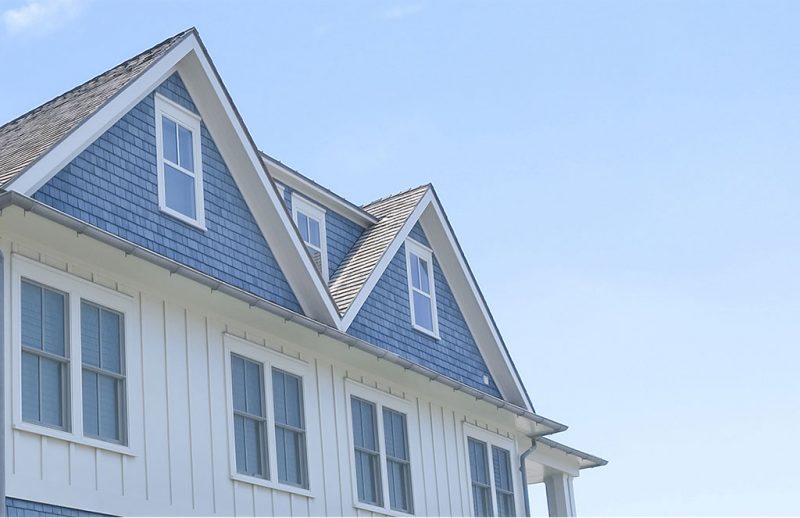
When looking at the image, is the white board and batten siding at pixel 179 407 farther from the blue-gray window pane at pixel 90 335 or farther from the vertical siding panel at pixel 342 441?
the blue-gray window pane at pixel 90 335

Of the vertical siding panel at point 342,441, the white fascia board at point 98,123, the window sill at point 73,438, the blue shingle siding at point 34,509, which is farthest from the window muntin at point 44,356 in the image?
the vertical siding panel at point 342,441

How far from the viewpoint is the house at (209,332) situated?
1484 cm

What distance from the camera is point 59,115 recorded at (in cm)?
1780

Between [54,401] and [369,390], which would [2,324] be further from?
[369,390]

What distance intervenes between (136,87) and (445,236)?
28.1ft

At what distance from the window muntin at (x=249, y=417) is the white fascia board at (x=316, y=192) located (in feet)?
13.3

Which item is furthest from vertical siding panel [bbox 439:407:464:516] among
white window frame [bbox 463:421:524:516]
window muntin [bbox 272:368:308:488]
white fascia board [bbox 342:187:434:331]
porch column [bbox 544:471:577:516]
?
porch column [bbox 544:471:577:516]

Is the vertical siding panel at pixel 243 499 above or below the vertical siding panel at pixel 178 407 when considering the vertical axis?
below

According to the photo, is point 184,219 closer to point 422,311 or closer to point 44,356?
point 44,356

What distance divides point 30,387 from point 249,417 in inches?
153

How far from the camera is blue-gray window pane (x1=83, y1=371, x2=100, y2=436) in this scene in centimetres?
1515

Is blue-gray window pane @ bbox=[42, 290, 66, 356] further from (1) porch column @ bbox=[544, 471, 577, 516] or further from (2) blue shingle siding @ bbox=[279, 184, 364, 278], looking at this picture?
(1) porch column @ bbox=[544, 471, 577, 516]

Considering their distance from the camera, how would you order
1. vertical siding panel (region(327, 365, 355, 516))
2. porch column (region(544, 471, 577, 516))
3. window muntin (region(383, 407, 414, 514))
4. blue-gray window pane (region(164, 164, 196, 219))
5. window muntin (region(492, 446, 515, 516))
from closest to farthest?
blue-gray window pane (region(164, 164, 196, 219)) < vertical siding panel (region(327, 365, 355, 516)) < window muntin (region(383, 407, 414, 514)) < window muntin (region(492, 446, 515, 516)) < porch column (region(544, 471, 577, 516))

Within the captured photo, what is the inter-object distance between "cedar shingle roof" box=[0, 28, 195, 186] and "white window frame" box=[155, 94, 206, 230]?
0.64 meters
